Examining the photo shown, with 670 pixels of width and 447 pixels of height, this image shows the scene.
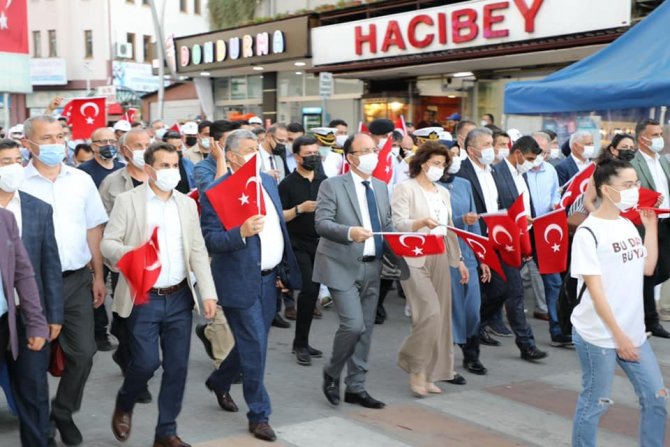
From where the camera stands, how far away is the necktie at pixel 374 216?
6.05 m

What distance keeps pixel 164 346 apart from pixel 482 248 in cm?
272

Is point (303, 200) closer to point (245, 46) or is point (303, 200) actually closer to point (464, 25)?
point (464, 25)

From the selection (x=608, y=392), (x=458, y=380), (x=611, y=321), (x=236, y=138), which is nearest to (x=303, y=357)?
(x=458, y=380)

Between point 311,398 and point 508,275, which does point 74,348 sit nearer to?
point 311,398

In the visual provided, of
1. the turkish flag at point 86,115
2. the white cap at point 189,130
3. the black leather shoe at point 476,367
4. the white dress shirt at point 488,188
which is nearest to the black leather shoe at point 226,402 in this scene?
the black leather shoe at point 476,367

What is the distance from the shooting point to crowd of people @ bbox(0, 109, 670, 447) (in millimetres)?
4496

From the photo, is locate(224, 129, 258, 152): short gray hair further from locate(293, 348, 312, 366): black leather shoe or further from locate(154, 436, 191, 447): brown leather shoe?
locate(293, 348, 312, 366): black leather shoe

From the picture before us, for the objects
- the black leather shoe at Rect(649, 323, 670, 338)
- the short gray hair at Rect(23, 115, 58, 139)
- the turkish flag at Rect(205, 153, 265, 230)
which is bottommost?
the black leather shoe at Rect(649, 323, 670, 338)

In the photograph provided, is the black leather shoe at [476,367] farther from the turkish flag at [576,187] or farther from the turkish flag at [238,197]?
the turkish flag at [238,197]

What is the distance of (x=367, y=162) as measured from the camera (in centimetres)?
602

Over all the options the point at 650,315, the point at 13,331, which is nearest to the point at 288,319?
the point at 650,315

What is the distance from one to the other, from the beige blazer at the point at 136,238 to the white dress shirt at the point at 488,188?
10.8 feet

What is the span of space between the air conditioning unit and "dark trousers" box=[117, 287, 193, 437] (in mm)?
46208

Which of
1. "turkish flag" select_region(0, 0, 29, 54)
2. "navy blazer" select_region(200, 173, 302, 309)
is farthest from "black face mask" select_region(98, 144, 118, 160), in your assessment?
"turkish flag" select_region(0, 0, 29, 54)
